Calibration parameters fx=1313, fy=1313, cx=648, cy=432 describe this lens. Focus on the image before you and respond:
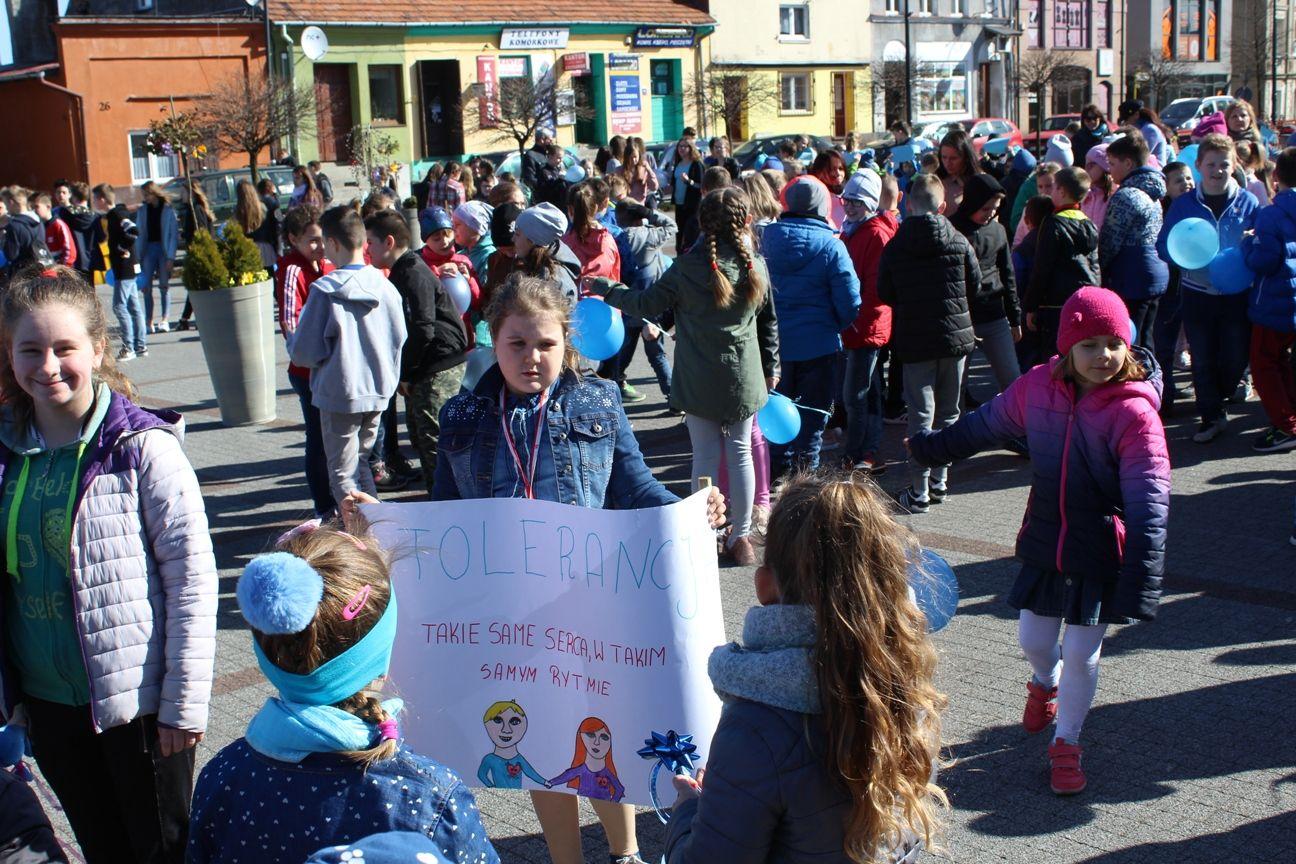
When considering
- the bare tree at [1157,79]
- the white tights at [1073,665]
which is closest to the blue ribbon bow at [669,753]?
the white tights at [1073,665]

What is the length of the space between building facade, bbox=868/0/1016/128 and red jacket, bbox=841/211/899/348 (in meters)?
43.2

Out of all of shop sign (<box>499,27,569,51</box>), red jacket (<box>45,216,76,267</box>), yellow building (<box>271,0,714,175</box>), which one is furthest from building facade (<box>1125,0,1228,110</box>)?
red jacket (<box>45,216,76,267</box>)

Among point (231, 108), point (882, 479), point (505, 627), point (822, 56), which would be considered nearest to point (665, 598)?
point (505, 627)

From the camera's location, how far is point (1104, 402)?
421 centimetres

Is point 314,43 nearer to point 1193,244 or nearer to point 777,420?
point 1193,244

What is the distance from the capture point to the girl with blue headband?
7.30 feet

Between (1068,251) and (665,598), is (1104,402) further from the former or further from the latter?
(1068,251)

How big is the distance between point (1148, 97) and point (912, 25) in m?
11.0

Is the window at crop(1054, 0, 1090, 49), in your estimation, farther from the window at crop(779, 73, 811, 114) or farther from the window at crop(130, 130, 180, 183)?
the window at crop(130, 130, 180, 183)

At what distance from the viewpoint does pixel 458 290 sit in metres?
8.26

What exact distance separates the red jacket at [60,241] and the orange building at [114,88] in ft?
67.7

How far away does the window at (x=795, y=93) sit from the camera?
50.5 metres

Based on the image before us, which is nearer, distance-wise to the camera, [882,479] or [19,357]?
[19,357]

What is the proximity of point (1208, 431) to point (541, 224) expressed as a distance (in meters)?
4.87
